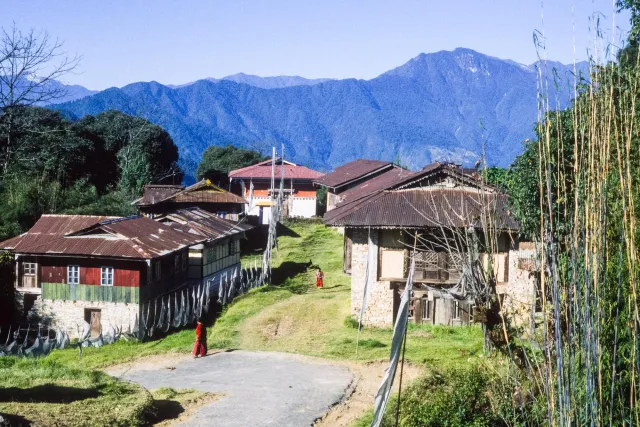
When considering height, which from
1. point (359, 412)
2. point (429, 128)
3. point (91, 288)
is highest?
point (429, 128)

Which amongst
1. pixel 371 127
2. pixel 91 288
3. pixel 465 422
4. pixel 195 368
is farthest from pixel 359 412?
pixel 371 127

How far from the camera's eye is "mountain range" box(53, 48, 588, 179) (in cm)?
12225

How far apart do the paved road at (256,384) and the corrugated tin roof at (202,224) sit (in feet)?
36.6

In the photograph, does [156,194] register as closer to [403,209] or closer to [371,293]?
[371,293]

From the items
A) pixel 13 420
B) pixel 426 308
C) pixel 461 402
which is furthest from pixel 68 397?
pixel 426 308

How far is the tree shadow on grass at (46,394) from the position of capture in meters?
14.5

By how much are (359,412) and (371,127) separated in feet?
393

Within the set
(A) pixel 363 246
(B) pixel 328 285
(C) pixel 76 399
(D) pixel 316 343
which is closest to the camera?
(C) pixel 76 399

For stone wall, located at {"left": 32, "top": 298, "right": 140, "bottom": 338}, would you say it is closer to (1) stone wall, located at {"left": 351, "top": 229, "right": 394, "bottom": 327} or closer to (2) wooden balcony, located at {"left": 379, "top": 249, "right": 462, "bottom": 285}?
(1) stone wall, located at {"left": 351, "top": 229, "right": 394, "bottom": 327}

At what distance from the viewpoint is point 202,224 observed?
33188mm

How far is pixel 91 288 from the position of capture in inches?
1030

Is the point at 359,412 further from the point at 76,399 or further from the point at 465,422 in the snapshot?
the point at 76,399

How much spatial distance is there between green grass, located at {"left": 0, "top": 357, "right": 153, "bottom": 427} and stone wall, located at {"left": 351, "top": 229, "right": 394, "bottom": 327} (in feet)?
34.0

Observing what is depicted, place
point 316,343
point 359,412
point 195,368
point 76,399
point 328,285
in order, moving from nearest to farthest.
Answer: point 76,399 < point 359,412 < point 195,368 < point 316,343 < point 328,285
